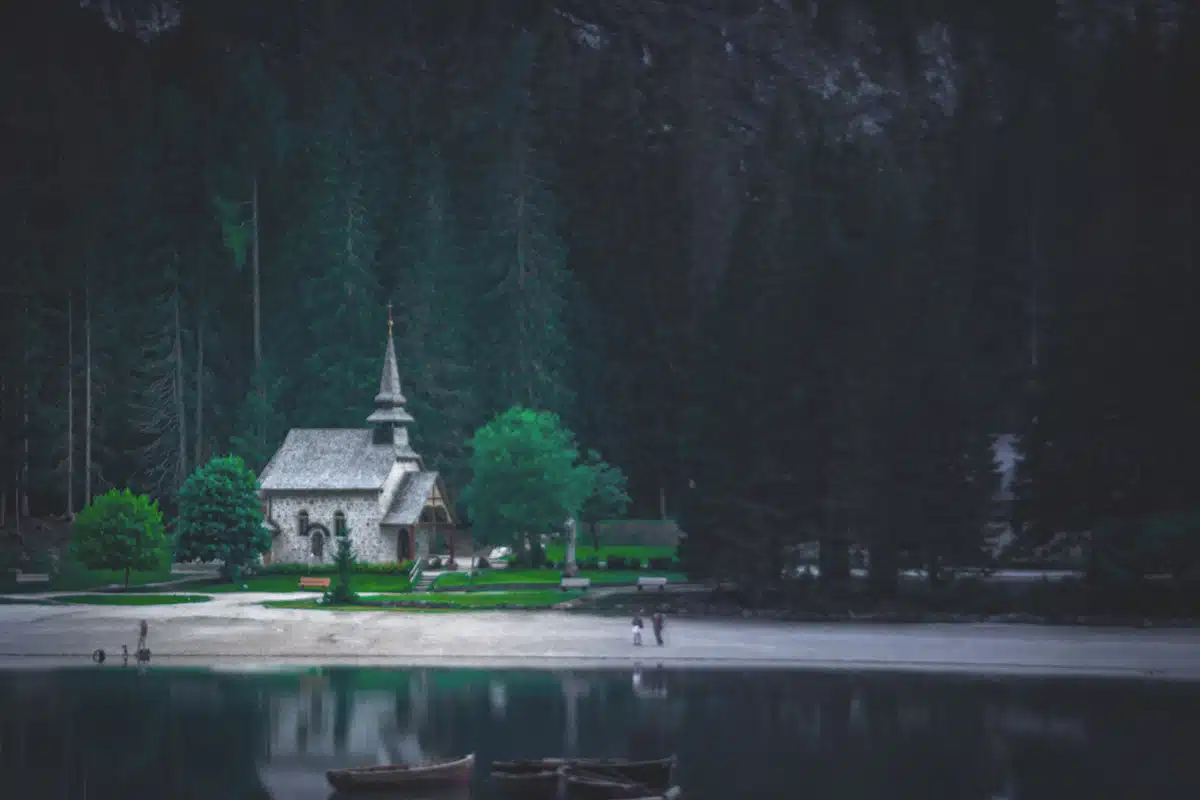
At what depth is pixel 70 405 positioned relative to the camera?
366 feet

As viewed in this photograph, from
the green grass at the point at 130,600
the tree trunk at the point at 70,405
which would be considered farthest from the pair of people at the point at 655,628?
the tree trunk at the point at 70,405

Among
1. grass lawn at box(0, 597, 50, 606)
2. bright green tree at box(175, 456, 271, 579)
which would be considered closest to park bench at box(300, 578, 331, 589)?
bright green tree at box(175, 456, 271, 579)

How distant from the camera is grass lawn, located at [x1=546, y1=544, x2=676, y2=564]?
101625mm

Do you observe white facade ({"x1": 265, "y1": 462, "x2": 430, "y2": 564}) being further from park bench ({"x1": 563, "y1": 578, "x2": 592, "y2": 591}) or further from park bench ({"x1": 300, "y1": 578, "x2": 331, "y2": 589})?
park bench ({"x1": 563, "y1": 578, "x2": 592, "y2": 591})

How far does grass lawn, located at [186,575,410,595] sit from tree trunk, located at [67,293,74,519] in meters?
22.8

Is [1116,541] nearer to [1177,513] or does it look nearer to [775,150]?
[1177,513]

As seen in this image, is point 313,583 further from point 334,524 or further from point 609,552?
point 609,552

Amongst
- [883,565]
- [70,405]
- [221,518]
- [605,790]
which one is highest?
[70,405]

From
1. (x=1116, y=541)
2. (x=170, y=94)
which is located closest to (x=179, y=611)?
(x=1116, y=541)

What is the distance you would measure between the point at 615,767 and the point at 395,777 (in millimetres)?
5484

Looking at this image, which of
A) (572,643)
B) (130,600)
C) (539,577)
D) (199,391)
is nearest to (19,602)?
(130,600)

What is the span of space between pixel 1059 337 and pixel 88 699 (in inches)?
1983

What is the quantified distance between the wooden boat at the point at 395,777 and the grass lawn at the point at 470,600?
37.4m

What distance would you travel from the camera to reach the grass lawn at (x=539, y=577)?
87.9m
